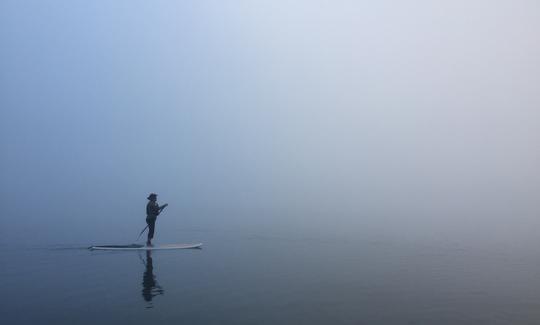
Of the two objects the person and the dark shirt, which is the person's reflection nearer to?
the person

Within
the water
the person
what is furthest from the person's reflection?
the person

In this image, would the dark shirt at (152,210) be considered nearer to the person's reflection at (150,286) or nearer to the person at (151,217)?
the person at (151,217)

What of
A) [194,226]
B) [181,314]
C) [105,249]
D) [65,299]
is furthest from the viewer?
[194,226]

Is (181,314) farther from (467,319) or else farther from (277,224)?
(277,224)

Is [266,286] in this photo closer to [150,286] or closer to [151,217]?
[150,286]

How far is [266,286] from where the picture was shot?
18.6 meters

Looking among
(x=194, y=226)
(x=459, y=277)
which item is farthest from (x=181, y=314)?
(x=194, y=226)

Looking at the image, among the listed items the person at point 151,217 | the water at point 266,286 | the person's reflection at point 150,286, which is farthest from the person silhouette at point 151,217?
the person's reflection at point 150,286

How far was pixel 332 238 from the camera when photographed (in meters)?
34.6

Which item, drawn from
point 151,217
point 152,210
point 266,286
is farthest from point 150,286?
point 152,210

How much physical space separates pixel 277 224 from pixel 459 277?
2360cm

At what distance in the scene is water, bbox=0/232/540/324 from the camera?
589 inches

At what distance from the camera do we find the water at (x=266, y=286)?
49.1ft

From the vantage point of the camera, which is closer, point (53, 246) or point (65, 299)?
point (65, 299)
